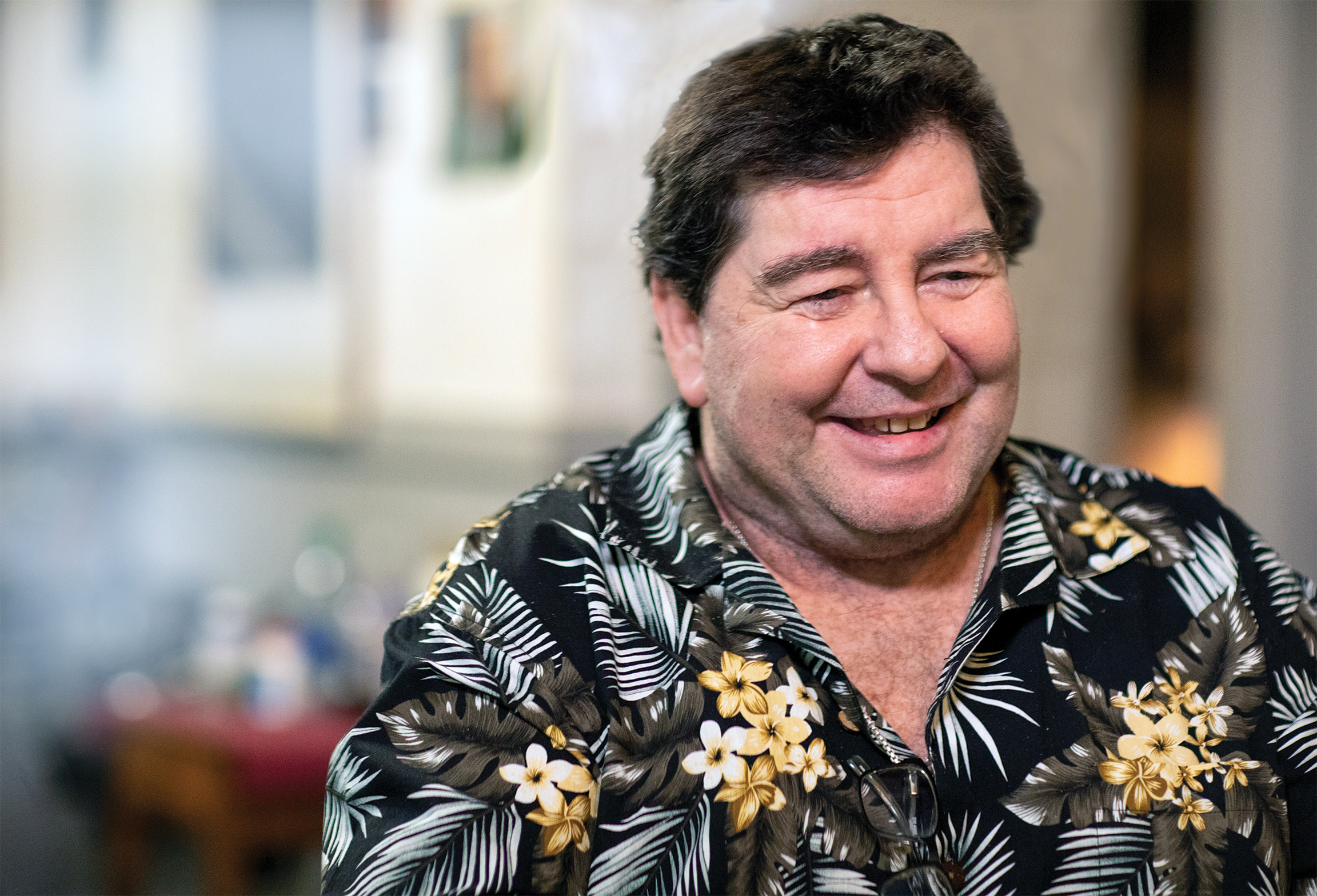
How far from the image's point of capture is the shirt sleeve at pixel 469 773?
3.38 ft

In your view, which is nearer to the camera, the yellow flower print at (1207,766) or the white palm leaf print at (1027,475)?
the yellow flower print at (1207,766)

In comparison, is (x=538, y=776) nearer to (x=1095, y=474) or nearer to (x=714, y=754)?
(x=714, y=754)

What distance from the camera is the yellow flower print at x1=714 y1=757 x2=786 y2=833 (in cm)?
Result: 109

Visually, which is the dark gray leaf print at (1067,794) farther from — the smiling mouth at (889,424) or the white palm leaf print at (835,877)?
the smiling mouth at (889,424)

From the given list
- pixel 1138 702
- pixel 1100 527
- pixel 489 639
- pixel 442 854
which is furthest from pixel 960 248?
pixel 442 854

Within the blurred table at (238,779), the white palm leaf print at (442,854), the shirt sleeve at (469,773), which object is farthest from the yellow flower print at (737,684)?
the blurred table at (238,779)

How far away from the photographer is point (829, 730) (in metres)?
1.14

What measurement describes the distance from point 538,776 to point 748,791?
0.18 metres

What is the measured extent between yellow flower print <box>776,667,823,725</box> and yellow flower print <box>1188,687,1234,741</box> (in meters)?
0.36

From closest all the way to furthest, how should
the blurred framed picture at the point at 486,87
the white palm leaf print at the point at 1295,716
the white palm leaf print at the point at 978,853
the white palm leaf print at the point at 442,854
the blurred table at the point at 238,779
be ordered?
the white palm leaf print at the point at 442,854
the white palm leaf print at the point at 978,853
the white palm leaf print at the point at 1295,716
the blurred table at the point at 238,779
the blurred framed picture at the point at 486,87

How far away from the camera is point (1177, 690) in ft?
3.96

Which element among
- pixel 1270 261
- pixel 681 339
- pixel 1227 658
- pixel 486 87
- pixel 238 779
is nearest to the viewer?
pixel 1227 658

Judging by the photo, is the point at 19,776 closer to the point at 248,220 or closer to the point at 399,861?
the point at 248,220

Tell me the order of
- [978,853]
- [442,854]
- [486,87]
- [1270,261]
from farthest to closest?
1. [486,87]
2. [1270,261]
3. [978,853]
4. [442,854]
